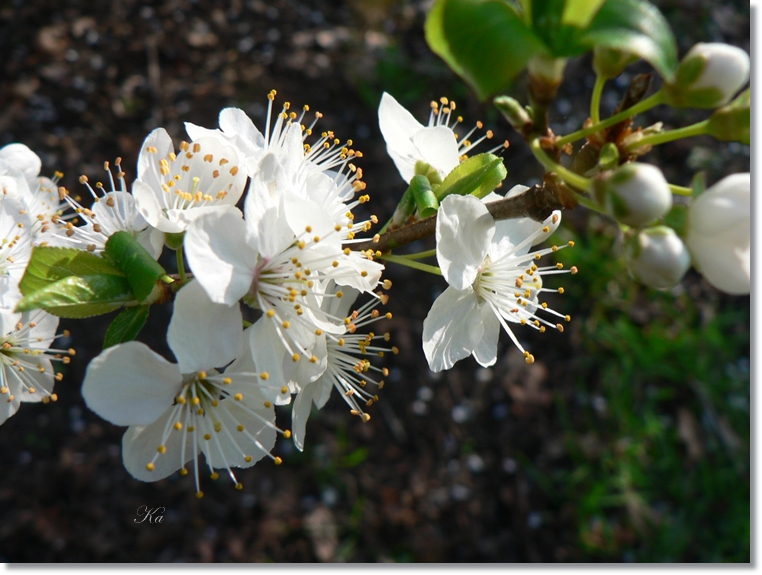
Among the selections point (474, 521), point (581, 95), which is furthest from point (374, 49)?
point (474, 521)

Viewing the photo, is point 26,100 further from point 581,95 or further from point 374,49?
point 581,95

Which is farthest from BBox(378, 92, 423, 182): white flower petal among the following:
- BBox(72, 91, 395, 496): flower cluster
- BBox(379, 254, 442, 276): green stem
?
BBox(379, 254, 442, 276): green stem

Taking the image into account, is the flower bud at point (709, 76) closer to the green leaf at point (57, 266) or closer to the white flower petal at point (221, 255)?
the white flower petal at point (221, 255)

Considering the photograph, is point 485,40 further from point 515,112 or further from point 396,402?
point 396,402

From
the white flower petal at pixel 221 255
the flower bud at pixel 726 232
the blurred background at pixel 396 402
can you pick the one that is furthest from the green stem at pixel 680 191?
the blurred background at pixel 396 402

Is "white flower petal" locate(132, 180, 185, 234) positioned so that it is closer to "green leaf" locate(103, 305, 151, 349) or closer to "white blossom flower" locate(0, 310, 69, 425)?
"green leaf" locate(103, 305, 151, 349)

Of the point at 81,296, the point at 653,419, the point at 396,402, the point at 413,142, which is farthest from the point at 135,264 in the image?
the point at 653,419

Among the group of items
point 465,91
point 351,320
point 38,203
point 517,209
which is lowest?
point 465,91
